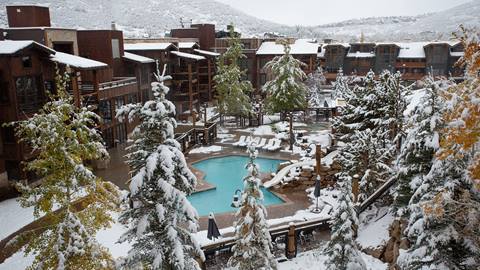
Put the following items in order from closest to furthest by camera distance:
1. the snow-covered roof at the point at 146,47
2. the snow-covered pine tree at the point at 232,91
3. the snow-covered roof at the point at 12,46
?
the snow-covered roof at the point at 12,46, the snow-covered roof at the point at 146,47, the snow-covered pine tree at the point at 232,91

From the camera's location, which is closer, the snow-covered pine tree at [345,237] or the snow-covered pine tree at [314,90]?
the snow-covered pine tree at [345,237]

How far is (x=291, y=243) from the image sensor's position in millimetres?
16203

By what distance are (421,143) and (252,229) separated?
6.83m

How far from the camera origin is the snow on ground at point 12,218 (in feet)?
50.3

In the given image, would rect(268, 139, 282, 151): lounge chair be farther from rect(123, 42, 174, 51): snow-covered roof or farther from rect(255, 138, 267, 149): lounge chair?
rect(123, 42, 174, 51): snow-covered roof

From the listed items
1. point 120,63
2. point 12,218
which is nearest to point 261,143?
point 120,63

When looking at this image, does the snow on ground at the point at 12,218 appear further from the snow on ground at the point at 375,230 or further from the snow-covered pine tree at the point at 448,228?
the snow-covered pine tree at the point at 448,228

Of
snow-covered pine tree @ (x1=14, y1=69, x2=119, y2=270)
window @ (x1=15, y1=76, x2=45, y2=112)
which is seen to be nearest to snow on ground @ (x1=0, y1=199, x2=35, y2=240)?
window @ (x1=15, y1=76, x2=45, y2=112)

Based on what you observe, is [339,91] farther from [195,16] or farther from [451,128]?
[195,16]

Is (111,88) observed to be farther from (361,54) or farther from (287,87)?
(361,54)

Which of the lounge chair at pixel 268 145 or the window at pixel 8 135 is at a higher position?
the window at pixel 8 135

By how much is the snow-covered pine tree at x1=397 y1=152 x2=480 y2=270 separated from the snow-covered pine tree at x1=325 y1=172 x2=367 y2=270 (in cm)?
150

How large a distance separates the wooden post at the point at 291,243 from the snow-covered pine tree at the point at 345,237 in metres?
3.83

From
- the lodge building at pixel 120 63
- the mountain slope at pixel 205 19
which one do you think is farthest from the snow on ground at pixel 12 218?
the mountain slope at pixel 205 19
